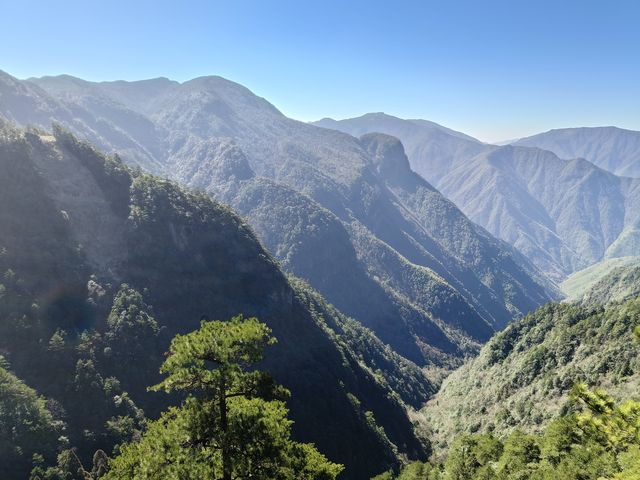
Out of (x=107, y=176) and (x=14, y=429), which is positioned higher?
(x=107, y=176)

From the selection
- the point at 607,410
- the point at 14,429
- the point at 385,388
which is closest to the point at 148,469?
the point at 607,410

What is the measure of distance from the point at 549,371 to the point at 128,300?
13632cm

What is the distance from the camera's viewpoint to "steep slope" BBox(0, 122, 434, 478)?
10738 cm

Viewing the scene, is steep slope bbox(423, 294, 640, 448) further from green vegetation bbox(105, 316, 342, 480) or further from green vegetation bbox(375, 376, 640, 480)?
green vegetation bbox(105, 316, 342, 480)

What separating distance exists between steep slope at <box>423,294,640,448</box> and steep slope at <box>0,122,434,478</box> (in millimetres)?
27681

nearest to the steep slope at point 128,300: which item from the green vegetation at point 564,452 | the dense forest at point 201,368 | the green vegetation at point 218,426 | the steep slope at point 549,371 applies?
the dense forest at point 201,368

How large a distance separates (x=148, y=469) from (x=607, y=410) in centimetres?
2060

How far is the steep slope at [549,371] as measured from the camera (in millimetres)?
119250

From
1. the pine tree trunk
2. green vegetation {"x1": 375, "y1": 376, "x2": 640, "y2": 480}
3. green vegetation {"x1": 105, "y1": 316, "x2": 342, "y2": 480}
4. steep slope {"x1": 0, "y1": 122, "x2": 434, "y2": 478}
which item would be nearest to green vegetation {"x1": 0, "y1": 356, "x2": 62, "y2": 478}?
steep slope {"x1": 0, "y1": 122, "x2": 434, "y2": 478}

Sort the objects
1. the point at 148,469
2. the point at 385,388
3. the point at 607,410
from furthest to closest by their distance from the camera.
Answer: the point at 385,388 < the point at 148,469 < the point at 607,410

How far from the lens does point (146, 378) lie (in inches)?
4700

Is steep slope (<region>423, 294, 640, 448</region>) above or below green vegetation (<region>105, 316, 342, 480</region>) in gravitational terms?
below

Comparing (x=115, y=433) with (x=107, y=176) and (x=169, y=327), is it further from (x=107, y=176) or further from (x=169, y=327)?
(x=107, y=176)

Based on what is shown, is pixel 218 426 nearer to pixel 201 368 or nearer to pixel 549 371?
pixel 201 368
